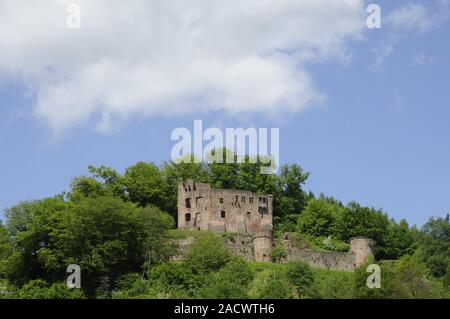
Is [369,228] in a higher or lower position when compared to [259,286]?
higher

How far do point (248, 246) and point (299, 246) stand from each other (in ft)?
20.7

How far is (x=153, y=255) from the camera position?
7988 cm

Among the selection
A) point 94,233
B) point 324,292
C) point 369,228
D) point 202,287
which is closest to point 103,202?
point 94,233

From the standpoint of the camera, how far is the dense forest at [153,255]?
236ft

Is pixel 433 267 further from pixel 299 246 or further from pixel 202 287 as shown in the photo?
pixel 202 287

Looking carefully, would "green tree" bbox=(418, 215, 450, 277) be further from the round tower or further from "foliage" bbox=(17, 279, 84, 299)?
"foliage" bbox=(17, 279, 84, 299)

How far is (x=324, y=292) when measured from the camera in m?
70.9

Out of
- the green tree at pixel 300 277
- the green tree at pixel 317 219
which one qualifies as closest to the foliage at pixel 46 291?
the green tree at pixel 300 277

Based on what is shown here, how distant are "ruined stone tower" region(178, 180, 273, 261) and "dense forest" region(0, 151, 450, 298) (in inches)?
87.7

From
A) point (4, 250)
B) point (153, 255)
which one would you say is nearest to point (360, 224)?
point (153, 255)

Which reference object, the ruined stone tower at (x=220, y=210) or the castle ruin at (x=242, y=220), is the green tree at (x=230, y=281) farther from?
the ruined stone tower at (x=220, y=210)
